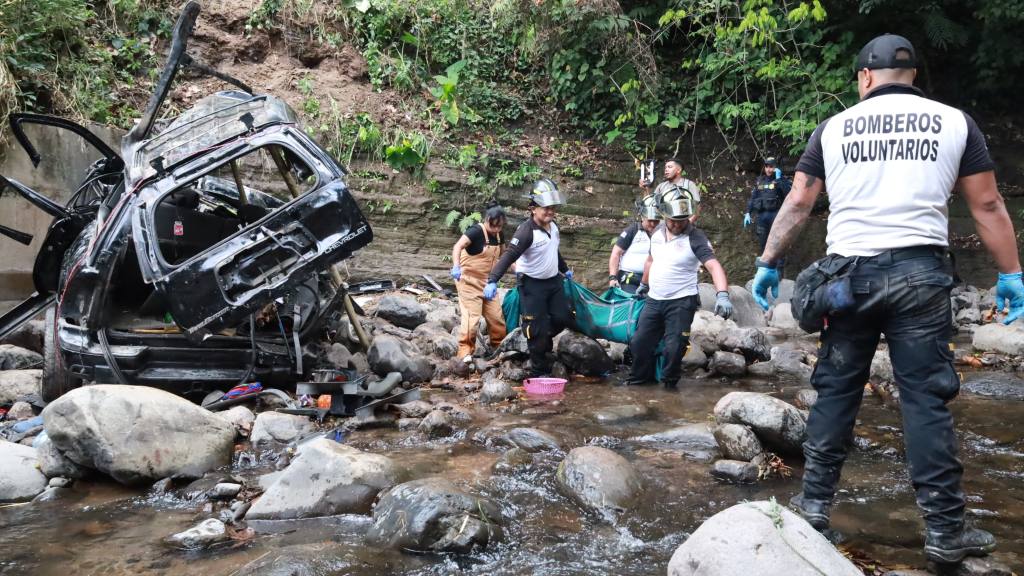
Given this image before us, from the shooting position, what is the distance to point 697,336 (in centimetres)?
812

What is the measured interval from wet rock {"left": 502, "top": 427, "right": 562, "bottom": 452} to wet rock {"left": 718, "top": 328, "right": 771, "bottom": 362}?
140 inches

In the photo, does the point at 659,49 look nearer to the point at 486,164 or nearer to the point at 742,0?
the point at 742,0

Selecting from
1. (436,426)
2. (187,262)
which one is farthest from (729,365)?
(187,262)

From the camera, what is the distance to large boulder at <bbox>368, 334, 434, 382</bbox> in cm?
684

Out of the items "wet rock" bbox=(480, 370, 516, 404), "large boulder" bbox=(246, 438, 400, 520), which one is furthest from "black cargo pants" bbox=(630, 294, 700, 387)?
"large boulder" bbox=(246, 438, 400, 520)

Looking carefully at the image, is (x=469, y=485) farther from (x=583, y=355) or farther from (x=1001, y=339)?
(x=1001, y=339)

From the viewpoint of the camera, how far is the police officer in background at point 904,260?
295 centimetres

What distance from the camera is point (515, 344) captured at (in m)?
7.75

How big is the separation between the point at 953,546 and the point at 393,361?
4.88 meters

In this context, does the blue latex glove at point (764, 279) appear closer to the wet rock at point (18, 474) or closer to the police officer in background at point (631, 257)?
the police officer in background at point (631, 257)

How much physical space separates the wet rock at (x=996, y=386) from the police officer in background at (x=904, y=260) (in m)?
3.52

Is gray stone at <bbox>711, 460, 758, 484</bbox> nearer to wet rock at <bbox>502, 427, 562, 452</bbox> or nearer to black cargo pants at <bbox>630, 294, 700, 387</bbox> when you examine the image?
wet rock at <bbox>502, 427, 562, 452</bbox>

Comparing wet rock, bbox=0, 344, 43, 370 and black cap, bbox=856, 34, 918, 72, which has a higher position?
black cap, bbox=856, 34, 918, 72

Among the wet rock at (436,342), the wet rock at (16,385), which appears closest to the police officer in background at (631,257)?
the wet rock at (436,342)
